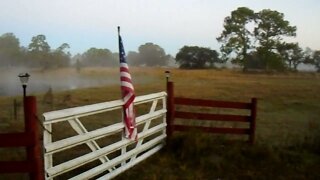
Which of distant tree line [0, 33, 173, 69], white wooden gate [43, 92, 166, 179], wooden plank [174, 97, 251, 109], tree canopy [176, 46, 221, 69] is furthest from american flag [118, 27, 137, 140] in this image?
tree canopy [176, 46, 221, 69]

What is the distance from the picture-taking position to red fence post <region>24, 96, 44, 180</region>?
4.41 m

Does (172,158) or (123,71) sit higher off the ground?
(123,71)

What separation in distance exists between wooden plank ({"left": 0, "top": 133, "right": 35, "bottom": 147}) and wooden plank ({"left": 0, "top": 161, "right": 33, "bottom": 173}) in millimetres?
217

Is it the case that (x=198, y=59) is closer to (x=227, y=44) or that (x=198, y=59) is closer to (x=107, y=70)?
(x=227, y=44)

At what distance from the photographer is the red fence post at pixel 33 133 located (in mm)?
4410

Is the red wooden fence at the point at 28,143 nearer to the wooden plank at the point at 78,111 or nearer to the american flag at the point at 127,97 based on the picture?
the wooden plank at the point at 78,111

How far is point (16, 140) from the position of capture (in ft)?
14.3

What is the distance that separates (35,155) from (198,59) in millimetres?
46411

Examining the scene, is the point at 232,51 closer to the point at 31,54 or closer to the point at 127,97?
the point at 31,54

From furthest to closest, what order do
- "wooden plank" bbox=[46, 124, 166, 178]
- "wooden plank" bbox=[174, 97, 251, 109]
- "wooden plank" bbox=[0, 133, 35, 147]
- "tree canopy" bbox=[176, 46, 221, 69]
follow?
"tree canopy" bbox=[176, 46, 221, 69]
"wooden plank" bbox=[174, 97, 251, 109]
"wooden plank" bbox=[46, 124, 166, 178]
"wooden plank" bbox=[0, 133, 35, 147]

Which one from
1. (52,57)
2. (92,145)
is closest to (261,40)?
(52,57)

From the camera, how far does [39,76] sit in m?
39.1

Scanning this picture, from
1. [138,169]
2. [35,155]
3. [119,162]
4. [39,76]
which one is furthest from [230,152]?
[39,76]

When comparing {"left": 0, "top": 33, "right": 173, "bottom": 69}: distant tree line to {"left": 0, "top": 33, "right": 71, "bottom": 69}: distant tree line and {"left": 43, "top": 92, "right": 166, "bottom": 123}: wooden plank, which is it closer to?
{"left": 0, "top": 33, "right": 71, "bottom": 69}: distant tree line
